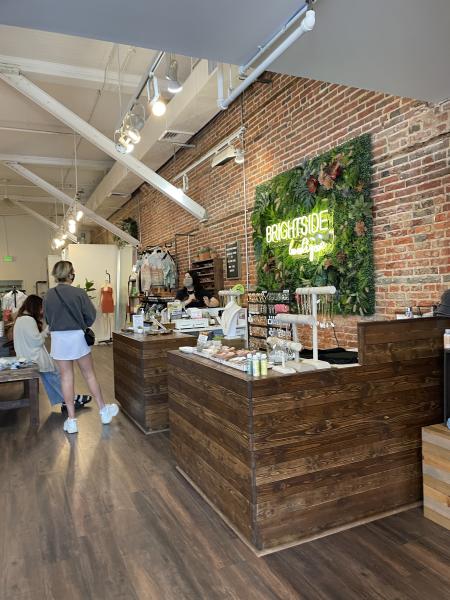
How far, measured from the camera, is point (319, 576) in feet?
7.15

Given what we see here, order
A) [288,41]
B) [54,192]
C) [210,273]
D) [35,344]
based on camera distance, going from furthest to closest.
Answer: [54,192], [210,273], [35,344], [288,41]

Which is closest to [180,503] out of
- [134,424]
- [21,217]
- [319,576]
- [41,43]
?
[319,576]

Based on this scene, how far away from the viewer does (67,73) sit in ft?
20.3

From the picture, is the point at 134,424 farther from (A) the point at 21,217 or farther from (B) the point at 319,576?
(A) the point at 21,217

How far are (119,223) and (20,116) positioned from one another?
5.59 m

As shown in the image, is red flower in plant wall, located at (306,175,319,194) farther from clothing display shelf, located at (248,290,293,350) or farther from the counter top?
the counter top

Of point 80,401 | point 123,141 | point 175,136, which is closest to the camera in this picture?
point 123,141

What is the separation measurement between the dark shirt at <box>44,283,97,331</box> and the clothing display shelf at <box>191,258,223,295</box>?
2996 millimetres

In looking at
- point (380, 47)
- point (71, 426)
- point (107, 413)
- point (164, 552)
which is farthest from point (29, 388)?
point (380, 47)

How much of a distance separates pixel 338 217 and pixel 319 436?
2588mm

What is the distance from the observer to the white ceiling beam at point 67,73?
5910 millimetres

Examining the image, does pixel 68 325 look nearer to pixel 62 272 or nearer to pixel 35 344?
pixel 62 272

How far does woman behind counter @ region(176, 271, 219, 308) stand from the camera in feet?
23.6

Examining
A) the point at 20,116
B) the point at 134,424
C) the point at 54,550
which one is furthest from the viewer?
the point at 20,116
